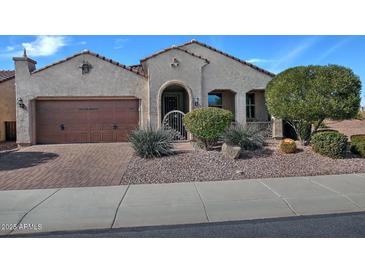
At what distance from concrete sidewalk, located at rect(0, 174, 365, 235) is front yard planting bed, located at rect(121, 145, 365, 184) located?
635 mm

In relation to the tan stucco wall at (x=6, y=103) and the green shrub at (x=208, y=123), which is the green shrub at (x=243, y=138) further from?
the tan stucco wall at (x=6, y=103)

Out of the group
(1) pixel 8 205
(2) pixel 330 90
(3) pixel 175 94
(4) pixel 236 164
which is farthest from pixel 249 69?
(1) pixel 8 205

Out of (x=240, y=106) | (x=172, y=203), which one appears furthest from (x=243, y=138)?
(x=172, y=203)

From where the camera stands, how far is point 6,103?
15148 millimetres

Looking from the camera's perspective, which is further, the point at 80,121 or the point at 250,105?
the point at 250,105

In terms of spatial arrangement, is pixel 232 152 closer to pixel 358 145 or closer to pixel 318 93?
pixel 318 93

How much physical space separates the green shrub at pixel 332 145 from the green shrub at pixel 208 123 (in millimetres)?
3392

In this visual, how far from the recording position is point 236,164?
8.78 meters

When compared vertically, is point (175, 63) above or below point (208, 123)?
above

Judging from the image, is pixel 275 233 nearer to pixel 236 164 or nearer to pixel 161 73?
pixel 236 164

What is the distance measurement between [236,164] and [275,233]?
463cm

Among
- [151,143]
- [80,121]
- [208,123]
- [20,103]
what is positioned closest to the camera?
[151,143]

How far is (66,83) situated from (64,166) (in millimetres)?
5773

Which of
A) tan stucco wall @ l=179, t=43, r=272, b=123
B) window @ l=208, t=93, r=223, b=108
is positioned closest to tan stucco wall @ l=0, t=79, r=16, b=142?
tan stucco wall @ l=179, t=43, r=272, b=123
